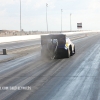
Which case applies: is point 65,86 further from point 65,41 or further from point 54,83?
point 65,41

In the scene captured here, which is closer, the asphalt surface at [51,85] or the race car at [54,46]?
the asphalt surface at [51,85]

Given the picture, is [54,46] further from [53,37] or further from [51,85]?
[51,85]

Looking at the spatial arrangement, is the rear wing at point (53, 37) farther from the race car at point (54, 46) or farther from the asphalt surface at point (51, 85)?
the asphalt surface at point (51, 85)

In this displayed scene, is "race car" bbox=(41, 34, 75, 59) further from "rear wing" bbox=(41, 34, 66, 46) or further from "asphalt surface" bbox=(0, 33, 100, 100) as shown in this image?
"asphalt surface" bbox=(0, 33, 100, 100)

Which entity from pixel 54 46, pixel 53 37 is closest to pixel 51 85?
pixel 54 46

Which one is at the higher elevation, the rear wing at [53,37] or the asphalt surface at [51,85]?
the rear wing at [53,37]

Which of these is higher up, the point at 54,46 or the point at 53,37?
the point at 53,37

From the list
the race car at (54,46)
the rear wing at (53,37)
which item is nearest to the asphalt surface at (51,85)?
the race car at (54,46)

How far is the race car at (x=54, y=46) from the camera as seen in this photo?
64.7 feet

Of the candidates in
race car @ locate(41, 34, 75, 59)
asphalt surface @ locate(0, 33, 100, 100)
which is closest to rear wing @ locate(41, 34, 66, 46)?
race car @ locate(41, 34, 75, 59)

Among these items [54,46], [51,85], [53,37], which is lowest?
[51,85]

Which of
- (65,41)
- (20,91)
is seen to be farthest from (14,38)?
(20,91)

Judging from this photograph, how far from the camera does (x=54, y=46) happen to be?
19859 mm

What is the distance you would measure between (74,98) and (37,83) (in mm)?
2753
